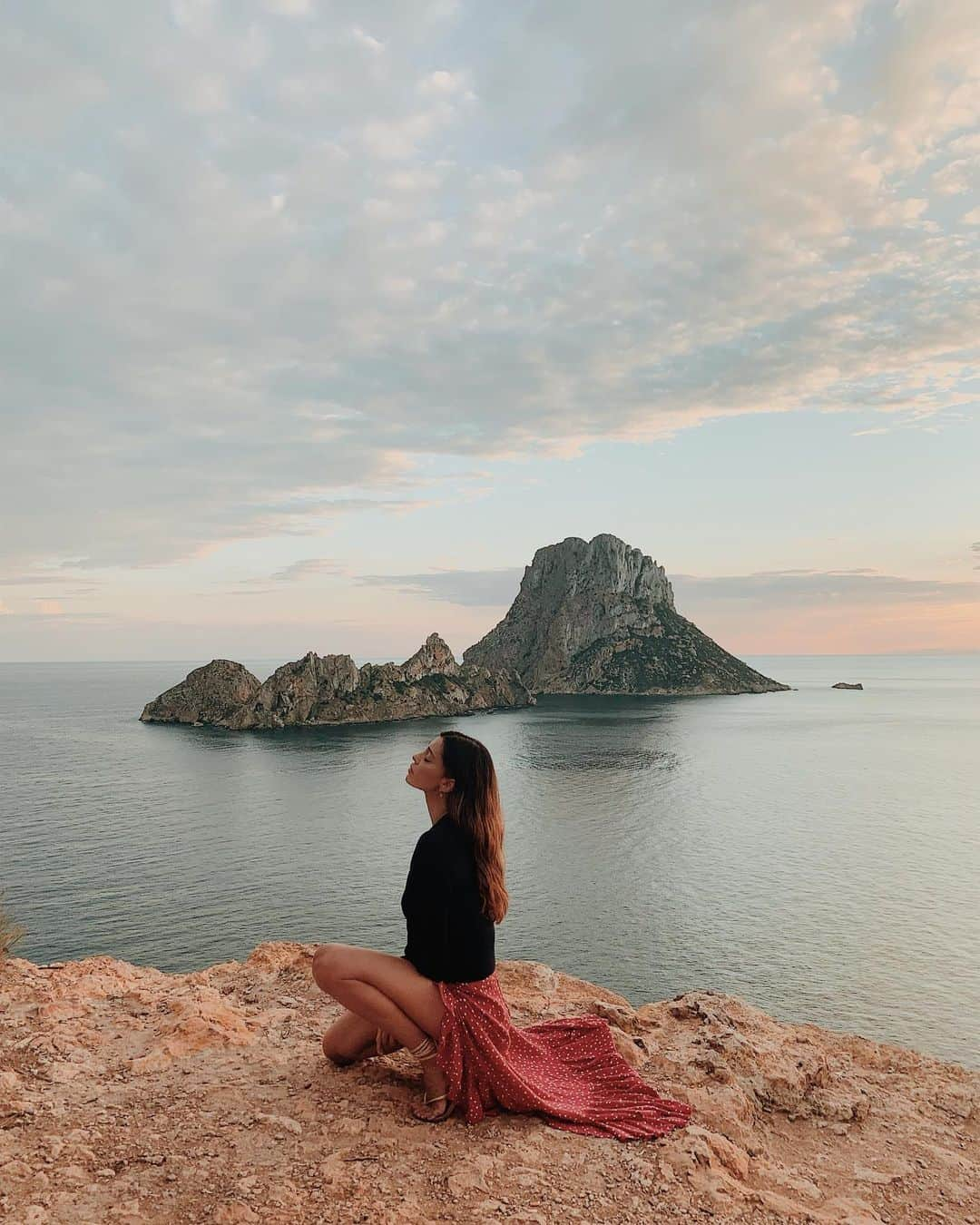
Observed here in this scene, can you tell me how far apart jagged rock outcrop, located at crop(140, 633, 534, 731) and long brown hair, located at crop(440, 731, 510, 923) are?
12485cm

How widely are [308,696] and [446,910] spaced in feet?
425

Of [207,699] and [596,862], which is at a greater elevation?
[207,699]

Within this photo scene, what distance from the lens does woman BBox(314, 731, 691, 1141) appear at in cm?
626

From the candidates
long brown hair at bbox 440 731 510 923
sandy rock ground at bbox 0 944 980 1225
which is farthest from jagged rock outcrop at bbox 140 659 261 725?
long brown hair at bbox 440 731 510 923

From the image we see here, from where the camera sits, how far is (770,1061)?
325 inches

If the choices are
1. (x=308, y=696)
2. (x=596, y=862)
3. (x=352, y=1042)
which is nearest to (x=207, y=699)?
(x=308, y=696)

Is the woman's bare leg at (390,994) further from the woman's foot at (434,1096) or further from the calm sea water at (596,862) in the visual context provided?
the calm sea water at (596,862)

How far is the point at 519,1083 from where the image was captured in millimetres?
6258

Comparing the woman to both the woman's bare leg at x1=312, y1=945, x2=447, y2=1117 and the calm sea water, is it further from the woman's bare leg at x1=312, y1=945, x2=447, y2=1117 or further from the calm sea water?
the calm sea water

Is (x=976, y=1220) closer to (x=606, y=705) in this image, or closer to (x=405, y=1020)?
(x=405, y=1020)

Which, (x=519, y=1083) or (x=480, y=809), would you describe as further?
(x=480, y=809)

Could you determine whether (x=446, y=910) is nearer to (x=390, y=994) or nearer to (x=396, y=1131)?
(x=390, y=994)

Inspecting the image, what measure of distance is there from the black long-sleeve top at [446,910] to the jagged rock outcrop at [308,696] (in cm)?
12476

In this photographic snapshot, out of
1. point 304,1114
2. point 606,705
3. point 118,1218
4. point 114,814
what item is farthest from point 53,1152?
point 606,705
